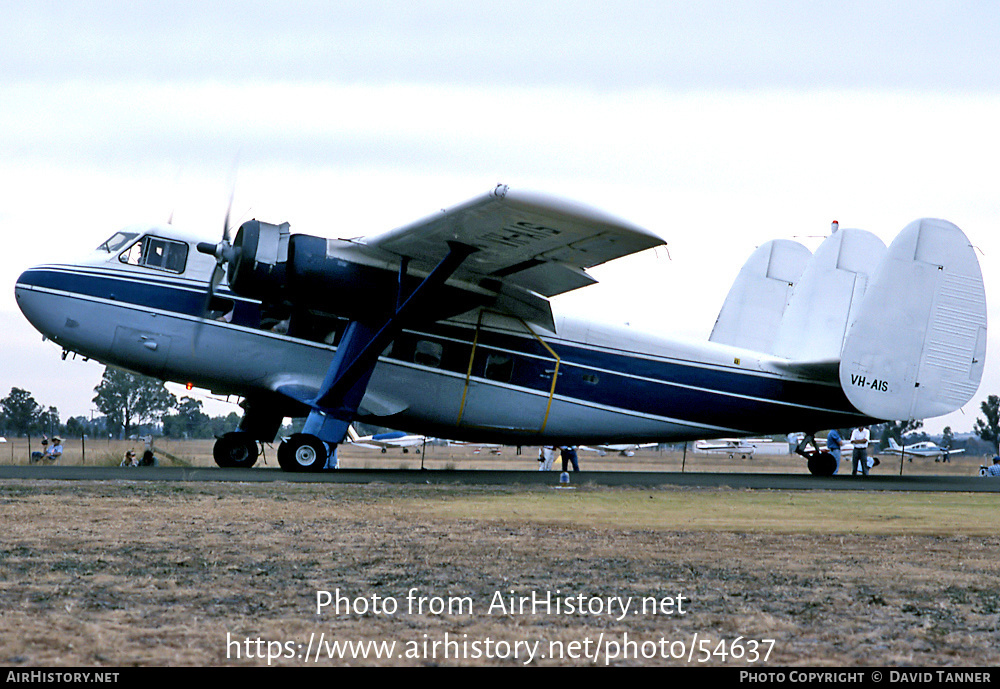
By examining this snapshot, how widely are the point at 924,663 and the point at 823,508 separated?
337 inches

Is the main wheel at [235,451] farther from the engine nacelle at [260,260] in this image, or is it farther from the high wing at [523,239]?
the high wing at [523,239]

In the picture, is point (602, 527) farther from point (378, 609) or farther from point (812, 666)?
point (812, 666)

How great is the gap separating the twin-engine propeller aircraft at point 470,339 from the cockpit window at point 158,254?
0.09ft

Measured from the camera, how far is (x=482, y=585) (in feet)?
20.5

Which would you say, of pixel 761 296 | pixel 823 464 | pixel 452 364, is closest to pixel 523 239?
pixel 452 364

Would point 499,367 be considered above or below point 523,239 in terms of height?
below

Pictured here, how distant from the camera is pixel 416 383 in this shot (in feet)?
63.3

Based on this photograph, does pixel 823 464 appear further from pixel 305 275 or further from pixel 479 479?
pixel 305 275

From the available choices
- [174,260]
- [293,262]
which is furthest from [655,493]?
[174,260]

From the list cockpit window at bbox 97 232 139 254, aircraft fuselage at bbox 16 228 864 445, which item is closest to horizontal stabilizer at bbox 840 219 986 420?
aircraft fuselage at bbox 16 228 864 445

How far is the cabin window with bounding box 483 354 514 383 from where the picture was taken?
19609 mm

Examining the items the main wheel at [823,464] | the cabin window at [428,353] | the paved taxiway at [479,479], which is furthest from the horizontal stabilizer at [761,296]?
the cabin window at [428,353]

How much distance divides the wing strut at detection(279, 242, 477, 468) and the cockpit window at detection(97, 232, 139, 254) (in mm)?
4491

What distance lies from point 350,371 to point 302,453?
5.72 feet
